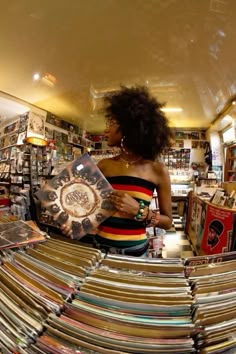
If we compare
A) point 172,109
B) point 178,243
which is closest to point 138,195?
point 172,109

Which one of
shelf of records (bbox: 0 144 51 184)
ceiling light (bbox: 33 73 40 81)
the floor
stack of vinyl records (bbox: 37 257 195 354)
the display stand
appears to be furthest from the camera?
the floor

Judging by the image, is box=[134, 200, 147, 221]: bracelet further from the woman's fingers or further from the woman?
the woman's fingers

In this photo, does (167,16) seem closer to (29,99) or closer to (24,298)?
(29,99)

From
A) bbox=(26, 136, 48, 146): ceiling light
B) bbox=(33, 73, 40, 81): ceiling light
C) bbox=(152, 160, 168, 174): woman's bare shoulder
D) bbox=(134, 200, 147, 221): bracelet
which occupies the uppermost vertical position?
bbox=(33, 73, 40, 81): ceiling light

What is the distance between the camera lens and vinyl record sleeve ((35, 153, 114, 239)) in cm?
56

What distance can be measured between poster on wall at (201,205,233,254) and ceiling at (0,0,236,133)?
3.12 feet

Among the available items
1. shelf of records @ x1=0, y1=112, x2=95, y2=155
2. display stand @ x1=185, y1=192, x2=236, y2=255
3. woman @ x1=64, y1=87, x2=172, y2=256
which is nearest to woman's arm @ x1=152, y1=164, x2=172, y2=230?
woman @ x1=64, y1=87, x2=172, y2=256

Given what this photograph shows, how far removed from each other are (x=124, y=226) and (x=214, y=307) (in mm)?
361

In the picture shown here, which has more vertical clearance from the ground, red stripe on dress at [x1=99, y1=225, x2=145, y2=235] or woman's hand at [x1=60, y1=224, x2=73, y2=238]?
woman's hand at [x1=60, y1=224, x2=73, y2=238]

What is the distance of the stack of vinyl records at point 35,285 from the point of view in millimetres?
278

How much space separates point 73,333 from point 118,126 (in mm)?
552

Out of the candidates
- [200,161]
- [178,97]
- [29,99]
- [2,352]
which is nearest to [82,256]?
[2,352]

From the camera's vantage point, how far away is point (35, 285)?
0.34 meters

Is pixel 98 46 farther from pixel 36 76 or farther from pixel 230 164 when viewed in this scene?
pixel 230 164
